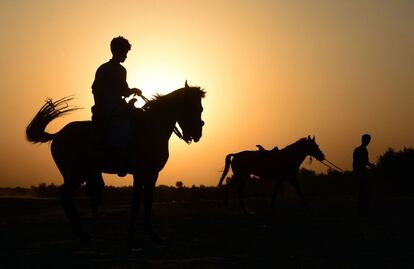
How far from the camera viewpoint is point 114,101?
1098 cm

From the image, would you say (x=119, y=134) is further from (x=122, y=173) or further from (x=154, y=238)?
(x=154, y=238)

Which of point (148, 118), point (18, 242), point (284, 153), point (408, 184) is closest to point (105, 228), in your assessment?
point (18, 242)

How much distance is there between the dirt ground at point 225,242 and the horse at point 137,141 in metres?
0.92

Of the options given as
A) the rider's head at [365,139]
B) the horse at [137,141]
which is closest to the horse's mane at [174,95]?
the horse at [137,141]

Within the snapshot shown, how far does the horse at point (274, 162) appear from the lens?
20906mm

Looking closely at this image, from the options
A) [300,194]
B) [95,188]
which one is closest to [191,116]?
[95,188]

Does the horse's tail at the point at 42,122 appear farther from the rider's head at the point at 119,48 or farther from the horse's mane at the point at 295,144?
the horse's mane at the point at 295,144

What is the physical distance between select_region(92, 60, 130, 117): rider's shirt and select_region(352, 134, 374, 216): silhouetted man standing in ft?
27.1

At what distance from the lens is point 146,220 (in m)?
11.4

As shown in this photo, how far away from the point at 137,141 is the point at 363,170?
8194mm

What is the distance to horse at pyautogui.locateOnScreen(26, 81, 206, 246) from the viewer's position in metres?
11.2

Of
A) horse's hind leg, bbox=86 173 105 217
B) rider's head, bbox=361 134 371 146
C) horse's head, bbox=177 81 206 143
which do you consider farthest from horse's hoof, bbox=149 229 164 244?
rider's head, bbox=361 134 371 146

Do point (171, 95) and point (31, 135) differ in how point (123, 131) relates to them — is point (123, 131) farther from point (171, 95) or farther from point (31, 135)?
point (31, 135)

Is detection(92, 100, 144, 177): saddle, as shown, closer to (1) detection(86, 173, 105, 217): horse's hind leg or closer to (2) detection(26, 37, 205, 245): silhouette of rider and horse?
(2) detection(26, 37, 205, 245): silhouette of rider and horse
